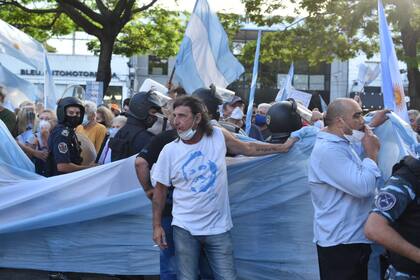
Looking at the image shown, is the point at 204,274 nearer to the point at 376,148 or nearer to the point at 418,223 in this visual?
the point at 376,148

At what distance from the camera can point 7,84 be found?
1049 centimetres

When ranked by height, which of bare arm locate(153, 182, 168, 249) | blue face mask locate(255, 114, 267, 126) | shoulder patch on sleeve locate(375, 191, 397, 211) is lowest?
bare arm locate(153, 182, 168, 249)

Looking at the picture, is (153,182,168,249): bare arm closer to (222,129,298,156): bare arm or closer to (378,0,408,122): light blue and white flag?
(222,129,298,156): bare arm

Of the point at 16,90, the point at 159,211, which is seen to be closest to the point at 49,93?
the point at 16,90

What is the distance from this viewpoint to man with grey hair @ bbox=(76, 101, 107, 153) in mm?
8078

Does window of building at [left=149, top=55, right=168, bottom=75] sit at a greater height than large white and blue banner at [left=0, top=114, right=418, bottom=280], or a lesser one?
greater

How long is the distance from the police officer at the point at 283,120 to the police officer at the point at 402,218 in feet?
7.23

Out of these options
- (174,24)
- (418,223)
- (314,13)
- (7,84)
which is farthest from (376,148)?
(174,24)

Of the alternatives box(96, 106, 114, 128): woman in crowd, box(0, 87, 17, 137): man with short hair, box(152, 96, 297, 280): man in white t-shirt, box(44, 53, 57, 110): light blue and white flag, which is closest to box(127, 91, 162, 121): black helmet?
box(152, 96, 297, 280): man in white t-shirt

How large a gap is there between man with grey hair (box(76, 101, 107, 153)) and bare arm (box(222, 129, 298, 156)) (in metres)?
3.60

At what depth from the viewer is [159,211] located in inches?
172

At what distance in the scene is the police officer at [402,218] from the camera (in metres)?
2.83

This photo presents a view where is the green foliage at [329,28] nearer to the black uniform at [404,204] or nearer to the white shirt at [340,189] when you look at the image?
the white shirt at [340,189]

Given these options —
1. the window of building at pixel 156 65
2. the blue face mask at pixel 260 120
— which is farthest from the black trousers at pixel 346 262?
the window of building at pixel 156 65
